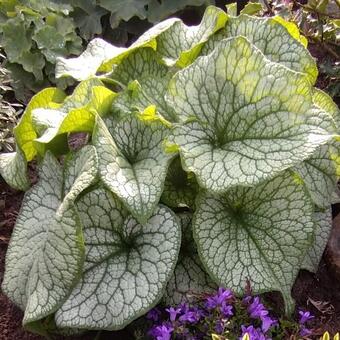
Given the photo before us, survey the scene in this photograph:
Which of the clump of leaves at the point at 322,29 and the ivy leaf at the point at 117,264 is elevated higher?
the clump of leaves at the point at 322,29

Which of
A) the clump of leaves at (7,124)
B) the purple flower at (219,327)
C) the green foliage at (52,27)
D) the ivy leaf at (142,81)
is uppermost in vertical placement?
the ivy leaf at (142,81)

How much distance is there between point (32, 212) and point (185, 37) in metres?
0.79

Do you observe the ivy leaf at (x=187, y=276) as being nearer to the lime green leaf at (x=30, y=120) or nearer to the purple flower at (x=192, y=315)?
the purple flower at (x=192, y=315)

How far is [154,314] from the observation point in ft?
6.43

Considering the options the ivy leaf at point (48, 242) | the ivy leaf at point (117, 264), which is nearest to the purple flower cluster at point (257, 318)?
the ivy leaf at point (117, 264)

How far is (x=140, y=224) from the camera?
76.9 inches

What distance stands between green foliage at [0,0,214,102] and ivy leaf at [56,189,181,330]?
3.96ft

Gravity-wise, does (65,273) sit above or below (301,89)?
below

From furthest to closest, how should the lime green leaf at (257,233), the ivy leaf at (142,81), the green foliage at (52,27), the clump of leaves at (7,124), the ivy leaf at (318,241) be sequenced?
the green foliage at (52,27), the clump of leaves at (7,124), the ivy leaf at (318,241), the ivy leaf at (142,81), the lime green leaf at (257,233)

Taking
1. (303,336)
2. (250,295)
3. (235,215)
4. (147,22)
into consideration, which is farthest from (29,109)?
(147,22)

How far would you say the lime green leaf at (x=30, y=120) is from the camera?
2125 mm

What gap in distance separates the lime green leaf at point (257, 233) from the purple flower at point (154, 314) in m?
0.20

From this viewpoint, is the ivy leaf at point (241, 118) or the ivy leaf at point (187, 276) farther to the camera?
the ivy leaf at point (187, 276)

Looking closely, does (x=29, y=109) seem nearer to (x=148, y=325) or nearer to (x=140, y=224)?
(x=140, y=224)
